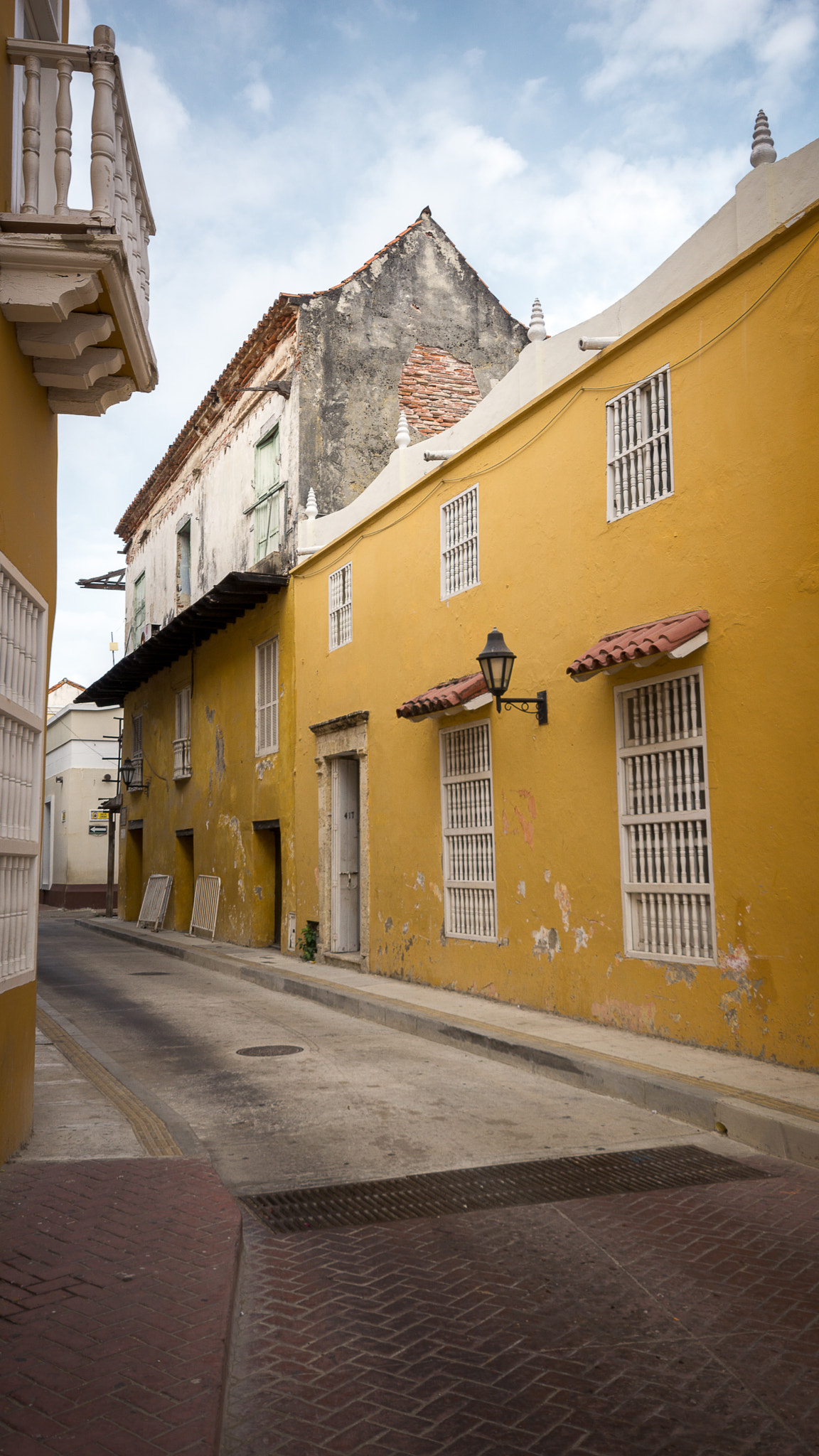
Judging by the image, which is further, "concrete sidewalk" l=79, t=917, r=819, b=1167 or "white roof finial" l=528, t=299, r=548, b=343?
"white roof finial" l=528, t=299, r=548, b=343

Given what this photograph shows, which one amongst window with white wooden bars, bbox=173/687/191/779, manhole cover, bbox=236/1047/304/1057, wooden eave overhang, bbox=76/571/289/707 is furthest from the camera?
window with white wooden bars, bbox=173/687/191/779

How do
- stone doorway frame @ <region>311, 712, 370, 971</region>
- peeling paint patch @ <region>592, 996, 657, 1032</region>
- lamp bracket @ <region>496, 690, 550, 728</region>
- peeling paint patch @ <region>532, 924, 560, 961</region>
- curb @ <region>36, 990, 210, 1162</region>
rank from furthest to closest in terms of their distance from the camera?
stone doorway frame @ <region>311, 712, 370, 971</region>, lamp bracket @ <region>496, 690, 550, 728</region>, peeling paint patch @ <region>532, 924, 560, 961</region>, peeling paint patch @ <region>592, 996, 657, 1032</region>, curb @ <region>36, 990, 210, 1162</region>

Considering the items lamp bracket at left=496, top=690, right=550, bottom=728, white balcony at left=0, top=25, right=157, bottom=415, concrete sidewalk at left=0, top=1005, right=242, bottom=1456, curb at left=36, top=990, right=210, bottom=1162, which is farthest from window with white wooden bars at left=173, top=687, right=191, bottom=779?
white balcony at left=0, top=25, right=157, bottom=415

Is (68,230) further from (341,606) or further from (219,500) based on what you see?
(219,500)

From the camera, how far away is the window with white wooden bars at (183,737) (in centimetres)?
2172

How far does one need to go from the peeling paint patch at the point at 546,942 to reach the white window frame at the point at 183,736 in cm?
1279

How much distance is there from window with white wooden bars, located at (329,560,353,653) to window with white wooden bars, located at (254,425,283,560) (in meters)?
2.51

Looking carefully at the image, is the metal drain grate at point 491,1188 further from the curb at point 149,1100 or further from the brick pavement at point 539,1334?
the curb at point 149,1100

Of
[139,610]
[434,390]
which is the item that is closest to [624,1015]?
[434,390]

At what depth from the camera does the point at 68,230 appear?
15.8 ft

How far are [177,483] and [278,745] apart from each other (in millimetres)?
9372

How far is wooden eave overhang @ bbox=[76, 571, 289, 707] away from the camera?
16828 mm

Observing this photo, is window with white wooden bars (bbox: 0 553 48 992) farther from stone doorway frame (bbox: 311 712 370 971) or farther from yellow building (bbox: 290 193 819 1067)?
stone doorway frame (bbox: 311 712 370 971)

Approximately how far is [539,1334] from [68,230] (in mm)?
4822
